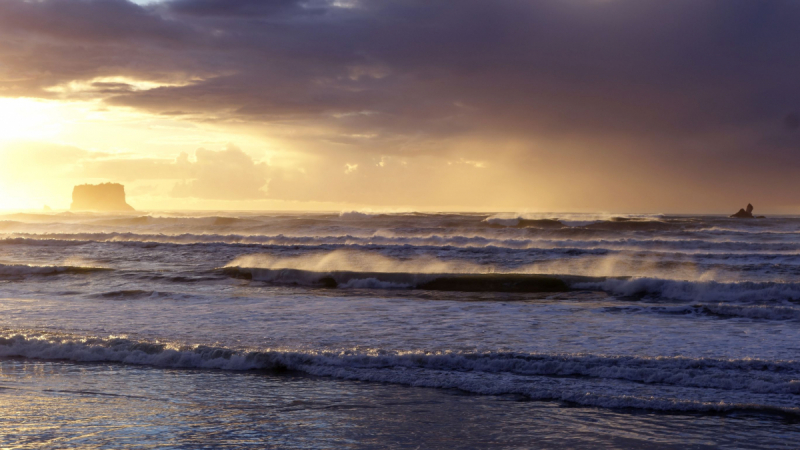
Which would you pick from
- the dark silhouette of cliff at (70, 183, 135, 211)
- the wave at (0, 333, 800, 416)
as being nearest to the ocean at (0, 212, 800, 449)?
the wave at (0, 333, 800, 416)

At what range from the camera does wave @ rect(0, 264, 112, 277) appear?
2398 centimetres

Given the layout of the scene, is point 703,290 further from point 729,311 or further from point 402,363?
point 402,363

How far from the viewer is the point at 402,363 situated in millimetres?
9477

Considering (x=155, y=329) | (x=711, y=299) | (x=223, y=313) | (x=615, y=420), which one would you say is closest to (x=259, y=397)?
(x=615, y=420)

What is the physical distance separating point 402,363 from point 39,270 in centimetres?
2119

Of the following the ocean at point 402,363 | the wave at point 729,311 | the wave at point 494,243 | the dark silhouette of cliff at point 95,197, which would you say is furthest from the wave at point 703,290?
the dark silhouette of cliff at point 95,197

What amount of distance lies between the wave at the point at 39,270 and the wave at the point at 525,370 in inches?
577

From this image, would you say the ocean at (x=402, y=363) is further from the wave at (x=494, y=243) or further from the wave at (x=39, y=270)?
the wave at (x=494, y=243)

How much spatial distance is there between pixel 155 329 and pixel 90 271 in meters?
14.3

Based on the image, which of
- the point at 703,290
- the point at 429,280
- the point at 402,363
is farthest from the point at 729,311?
the point at 429,280

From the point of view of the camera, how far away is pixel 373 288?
829 inches

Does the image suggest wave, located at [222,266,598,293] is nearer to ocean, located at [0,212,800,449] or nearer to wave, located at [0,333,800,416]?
ocean, located at [0,212,800,449]

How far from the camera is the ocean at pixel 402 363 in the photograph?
657 cm

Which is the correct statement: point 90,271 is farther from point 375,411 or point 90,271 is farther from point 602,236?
point 602,236
